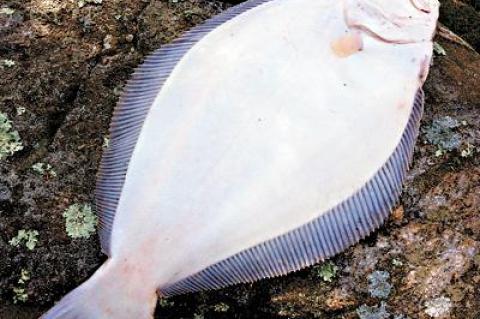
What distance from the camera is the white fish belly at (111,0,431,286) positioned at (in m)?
2.14

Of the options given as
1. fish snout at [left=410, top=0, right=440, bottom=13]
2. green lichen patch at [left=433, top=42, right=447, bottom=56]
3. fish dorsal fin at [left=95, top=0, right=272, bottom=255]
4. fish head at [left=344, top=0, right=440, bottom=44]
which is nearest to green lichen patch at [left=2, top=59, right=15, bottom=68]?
fish dorsal fin at [left=95, top=0, right=272, bottom=255]

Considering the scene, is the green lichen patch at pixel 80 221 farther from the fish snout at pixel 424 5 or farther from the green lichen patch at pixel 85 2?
the fish snout at pixel 424 5

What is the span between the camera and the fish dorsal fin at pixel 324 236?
2.20 m

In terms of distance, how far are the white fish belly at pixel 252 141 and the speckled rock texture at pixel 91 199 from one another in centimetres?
27

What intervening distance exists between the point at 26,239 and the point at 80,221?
6.4 inches

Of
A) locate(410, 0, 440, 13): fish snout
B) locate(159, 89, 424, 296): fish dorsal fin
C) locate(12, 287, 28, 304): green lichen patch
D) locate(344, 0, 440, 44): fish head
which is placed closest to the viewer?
locate(159, 89, 424, 296): fish dorsal fin

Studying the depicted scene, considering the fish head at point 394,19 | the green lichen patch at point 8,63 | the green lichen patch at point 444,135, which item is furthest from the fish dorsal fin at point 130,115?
the green lichen patch at point 444,135

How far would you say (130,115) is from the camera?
7.67ft

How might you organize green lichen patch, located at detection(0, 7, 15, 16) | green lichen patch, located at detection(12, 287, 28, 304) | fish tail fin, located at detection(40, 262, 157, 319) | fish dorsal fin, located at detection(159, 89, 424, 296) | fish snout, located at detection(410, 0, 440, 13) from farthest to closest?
green lichen patch, located at detection(0, 7, 15, 16), fish snout, located at detection(410, 0, 440, 13), green lichen patch, located at detection(12, 287, 28, 304), fish dorsal fin, located at detection(159, 89, 424, 296), fish tail fin, located at detection(40, 262, 157, 319)

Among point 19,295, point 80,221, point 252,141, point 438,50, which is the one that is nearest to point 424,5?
point 438,50

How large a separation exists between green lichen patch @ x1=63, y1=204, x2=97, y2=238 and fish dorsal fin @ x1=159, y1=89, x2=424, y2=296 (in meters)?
0.38

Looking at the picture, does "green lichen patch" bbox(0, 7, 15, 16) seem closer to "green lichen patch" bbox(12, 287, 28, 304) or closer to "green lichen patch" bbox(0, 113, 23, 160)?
"green lichen patch" bbox(0, 113, 23, 160)

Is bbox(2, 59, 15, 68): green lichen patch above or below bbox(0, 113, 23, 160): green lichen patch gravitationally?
above

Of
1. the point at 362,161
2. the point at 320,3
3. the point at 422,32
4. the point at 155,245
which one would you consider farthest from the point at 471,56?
the point at 155,245
